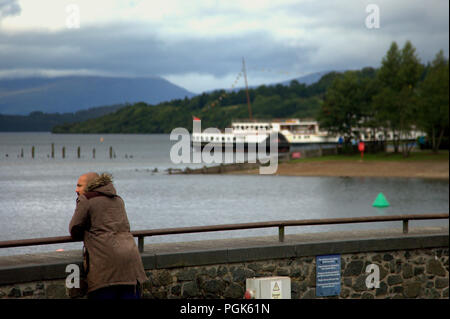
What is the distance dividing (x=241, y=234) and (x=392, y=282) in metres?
15.7

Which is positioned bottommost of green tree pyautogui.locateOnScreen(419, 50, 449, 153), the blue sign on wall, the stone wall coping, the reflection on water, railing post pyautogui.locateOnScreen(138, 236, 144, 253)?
the reflection on water

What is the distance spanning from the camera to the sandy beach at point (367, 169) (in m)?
64.0

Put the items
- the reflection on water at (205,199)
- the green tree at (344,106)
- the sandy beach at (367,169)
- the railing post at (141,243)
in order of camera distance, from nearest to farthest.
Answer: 1. the railing post at (141,243)
2. the reflection on water at (205,199)
3. the sandy beach at (367,169)
4. the green tree at (344,106)

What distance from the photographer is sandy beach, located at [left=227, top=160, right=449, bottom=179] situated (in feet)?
210

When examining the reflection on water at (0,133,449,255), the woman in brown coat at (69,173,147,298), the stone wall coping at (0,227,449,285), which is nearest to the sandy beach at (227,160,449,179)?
the reflection on water at (0,133,449,255)

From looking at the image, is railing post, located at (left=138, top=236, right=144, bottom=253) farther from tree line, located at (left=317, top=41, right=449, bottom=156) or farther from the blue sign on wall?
tree line, located at (left=317, top=41, right=449, bottom=156)

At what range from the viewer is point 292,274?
9.86 metres

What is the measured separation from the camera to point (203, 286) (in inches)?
364

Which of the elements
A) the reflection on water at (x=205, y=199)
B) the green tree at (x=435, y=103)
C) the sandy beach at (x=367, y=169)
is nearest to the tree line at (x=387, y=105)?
the green tree at (x=435, y=103)

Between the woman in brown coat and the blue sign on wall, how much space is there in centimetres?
411

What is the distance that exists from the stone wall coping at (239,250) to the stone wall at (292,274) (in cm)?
2

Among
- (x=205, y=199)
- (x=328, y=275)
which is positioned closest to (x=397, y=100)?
(x=205, y=199)

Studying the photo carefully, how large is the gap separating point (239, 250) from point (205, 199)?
3615cm

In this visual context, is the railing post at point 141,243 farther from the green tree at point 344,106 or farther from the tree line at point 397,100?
the green tree at point 344,106
